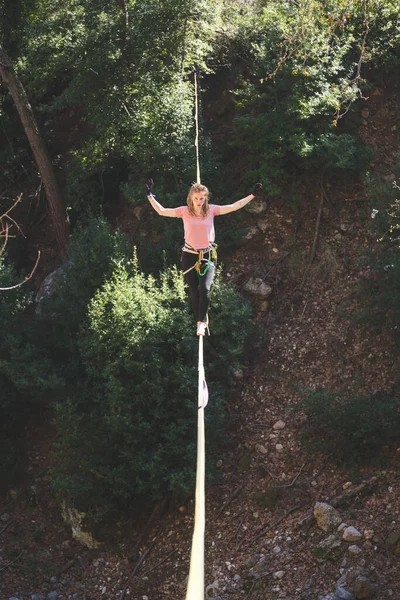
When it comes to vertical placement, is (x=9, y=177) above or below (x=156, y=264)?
above

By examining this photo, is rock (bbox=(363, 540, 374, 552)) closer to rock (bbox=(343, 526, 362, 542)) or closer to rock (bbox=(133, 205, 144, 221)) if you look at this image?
rock (bbox=(343, 526, 362, 542))

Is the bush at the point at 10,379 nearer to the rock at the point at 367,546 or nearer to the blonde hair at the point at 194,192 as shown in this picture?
the blonde hair at the point at 194,192

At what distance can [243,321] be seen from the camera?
12.5 meters

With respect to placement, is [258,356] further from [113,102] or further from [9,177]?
[9,177]

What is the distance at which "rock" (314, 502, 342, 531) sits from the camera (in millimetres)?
10219

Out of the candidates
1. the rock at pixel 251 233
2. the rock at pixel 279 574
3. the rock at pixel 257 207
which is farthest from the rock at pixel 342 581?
the rock at pixel 257 207

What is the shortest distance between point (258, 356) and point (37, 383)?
11.6ft

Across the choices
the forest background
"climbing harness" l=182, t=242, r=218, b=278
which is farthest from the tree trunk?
"climbing harness" l=182, t=242, r=218, b=278

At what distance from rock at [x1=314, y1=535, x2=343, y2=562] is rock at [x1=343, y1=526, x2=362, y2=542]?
107mm

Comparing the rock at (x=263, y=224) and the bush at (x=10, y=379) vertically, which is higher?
the rock at (x=263, y=224)

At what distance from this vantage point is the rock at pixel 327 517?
1022 cm

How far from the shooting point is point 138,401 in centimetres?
1148

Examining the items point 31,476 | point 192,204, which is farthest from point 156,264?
point 192,204

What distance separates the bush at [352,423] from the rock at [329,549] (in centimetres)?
130
